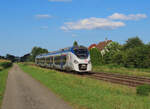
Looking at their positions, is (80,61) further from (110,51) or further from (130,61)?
(110,51)

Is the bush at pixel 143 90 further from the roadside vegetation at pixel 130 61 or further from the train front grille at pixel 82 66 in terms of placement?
the roadside vegetation at pixel 130 61

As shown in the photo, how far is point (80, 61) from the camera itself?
2508 cm

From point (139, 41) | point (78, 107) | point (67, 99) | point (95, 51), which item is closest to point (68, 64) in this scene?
point (67, 99)

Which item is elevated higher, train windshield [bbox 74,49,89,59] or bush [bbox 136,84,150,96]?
train windshield [bbox 74,49,89,59]

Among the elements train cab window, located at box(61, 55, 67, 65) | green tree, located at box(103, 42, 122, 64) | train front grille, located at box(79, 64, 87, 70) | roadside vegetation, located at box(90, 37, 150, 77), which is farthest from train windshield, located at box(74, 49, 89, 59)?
green tree, located at box(103, 42, 122, 64)

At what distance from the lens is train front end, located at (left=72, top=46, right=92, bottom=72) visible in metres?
25.1

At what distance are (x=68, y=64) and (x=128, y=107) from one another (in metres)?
19.6

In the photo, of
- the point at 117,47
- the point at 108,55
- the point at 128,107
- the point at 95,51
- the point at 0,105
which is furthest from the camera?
the point at 117,47

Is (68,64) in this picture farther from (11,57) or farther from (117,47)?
(11,57)

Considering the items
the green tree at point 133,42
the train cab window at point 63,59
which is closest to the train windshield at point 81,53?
the train cab window at point 63,59

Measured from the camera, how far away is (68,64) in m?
27.4

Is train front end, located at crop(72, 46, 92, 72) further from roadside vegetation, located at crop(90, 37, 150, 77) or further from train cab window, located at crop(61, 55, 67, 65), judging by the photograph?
roadside vegetation, located at crop(90, 37, 150, 77)

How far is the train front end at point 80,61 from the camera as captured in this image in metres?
25.1

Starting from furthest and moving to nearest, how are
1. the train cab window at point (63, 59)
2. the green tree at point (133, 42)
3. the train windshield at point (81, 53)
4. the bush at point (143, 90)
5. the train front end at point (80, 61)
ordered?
the green tree at point (133, 42) < the train cab window at point (63, 59) < the train windshield at point (81, 53) < the train front end at point (80, 61) < the bush at point (143, 90)
